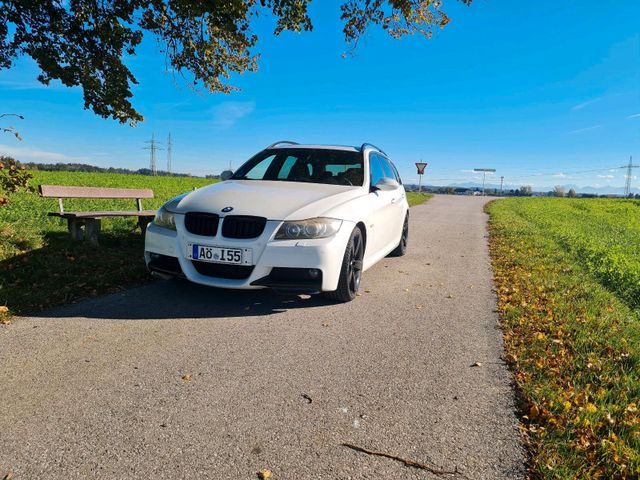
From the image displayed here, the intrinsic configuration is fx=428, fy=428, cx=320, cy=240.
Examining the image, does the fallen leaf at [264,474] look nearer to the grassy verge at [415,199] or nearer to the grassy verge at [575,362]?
the grassy verge at [575,362]

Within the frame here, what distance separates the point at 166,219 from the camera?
4.42 metres

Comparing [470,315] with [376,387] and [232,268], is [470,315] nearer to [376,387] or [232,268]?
[376,387]

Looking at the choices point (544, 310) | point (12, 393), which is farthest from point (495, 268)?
point (12, 393)

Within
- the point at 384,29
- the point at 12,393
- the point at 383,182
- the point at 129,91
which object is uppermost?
the point at 384,29

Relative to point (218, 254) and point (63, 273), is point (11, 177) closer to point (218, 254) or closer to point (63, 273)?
point (63, 273)

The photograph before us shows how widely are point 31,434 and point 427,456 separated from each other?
1.91 meters

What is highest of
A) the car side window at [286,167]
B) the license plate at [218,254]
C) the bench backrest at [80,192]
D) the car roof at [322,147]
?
the car roof at [322,147]

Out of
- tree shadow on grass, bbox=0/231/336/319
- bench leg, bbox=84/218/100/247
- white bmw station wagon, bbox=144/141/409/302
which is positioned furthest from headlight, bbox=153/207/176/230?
bench leg, bbox=84/218/100/247

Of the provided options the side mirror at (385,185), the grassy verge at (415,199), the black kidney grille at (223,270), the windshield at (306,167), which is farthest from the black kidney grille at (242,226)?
the grassy verge at (415,199)

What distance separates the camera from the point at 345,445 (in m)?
2.07

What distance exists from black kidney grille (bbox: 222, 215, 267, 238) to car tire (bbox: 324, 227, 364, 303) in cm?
88

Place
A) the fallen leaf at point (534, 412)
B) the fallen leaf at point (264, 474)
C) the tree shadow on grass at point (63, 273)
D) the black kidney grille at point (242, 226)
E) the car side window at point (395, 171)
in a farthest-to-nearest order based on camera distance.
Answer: the car side window at point (395, 171) → the tree shadow on grass at point (63, 273) → the black kidney grille at point (242, 226) → the fallen leaf at point (534, 412) → the fallen leaf at point (264, 474)

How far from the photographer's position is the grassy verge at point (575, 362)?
6.68ft

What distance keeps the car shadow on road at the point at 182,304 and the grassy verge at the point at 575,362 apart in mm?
2094
